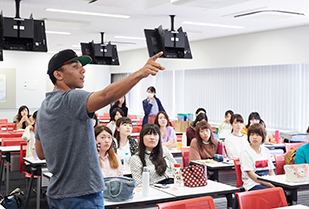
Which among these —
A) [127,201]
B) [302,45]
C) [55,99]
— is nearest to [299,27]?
[302,45]

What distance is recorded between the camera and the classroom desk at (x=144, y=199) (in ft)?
10.3

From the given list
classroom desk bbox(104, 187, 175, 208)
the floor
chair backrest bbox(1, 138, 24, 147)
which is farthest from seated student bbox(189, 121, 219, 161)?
chair backrest bbox(1, 138, 24, 147)

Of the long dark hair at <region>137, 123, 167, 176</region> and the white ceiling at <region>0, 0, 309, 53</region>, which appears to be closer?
the long dark hair at <region>137, 123, 167, 176</region>

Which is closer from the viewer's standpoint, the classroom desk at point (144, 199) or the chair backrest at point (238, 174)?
the classroom desk at point (144, 199)

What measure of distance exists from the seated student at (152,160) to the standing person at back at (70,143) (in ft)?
7.36

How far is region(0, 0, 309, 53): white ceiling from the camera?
570 centimetres

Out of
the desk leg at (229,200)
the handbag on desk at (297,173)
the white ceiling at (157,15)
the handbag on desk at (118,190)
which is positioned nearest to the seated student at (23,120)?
the white ceiling at (157,15)

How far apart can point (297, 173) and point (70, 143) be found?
2.87 m

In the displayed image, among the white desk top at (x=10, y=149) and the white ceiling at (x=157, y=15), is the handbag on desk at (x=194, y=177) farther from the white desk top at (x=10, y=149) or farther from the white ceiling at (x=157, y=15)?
the white desk top at (x=10, y=149)

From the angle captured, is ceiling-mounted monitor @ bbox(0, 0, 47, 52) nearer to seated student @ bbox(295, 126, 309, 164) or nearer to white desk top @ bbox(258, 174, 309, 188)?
white desk top @ bbox(258, 174, 309, 188)

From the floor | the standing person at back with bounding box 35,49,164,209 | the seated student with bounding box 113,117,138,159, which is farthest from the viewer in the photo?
the seated student with bounding box 113,117,138,159

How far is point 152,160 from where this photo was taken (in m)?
4.27

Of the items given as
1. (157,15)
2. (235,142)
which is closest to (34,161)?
(235,142)

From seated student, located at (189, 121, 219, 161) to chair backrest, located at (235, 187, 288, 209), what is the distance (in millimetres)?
2495
